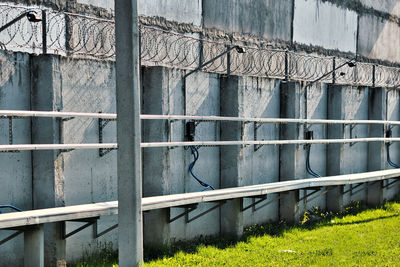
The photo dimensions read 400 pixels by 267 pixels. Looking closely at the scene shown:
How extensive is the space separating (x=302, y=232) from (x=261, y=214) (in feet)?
3.13

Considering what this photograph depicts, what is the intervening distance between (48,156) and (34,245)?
39.2 inches

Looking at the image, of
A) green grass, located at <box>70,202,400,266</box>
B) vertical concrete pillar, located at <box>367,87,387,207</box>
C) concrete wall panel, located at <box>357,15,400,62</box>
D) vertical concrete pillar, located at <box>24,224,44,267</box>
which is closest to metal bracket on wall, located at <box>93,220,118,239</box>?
green grass, located at <box>70,202,400,266</box>

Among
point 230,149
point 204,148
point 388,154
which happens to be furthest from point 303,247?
point 388,154

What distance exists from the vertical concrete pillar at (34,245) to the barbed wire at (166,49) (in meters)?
2.03

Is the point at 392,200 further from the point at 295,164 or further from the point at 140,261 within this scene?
the point at 140,261

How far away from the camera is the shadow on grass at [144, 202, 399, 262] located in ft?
23.9

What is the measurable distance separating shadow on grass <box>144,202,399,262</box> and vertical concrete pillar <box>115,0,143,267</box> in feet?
6.12

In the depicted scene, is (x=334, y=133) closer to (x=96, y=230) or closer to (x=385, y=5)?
(x=385, y=5)

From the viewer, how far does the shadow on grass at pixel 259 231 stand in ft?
23.9

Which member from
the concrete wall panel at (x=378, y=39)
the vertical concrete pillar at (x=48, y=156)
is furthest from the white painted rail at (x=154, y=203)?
the concrete wall panel at (x=378, y=39)

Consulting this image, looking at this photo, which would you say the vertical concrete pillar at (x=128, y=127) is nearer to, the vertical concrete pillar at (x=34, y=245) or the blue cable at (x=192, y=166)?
the vertical concrete pillar at (x=34, y=245)

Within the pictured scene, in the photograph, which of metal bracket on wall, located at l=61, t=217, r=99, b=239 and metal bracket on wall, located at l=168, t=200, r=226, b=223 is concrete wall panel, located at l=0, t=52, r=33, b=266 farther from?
metal bracket on wall, located at l=168, t=200, r=226, b=223

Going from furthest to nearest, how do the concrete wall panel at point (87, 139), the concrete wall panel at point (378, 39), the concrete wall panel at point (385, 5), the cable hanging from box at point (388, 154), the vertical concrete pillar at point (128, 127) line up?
the concrete wall panel at point (385, 5)
the concrete wall panel at point (378, 39)
the cable hanging from box at point (388, 154)
the concrete wall panel at point (87, 139)
the vertical concrete pillar at point (128, 127)

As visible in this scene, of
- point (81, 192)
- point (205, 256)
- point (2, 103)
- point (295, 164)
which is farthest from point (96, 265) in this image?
point (295, 164)
